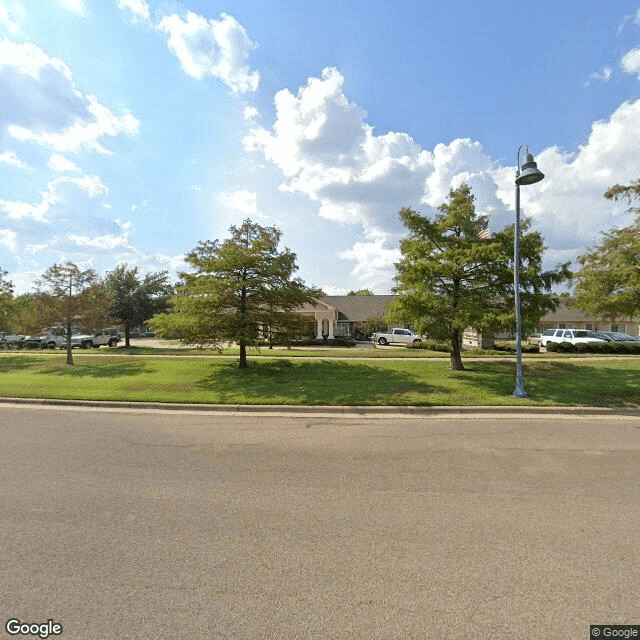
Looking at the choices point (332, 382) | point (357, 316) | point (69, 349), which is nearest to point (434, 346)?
point (332, 382)

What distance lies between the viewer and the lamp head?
27.7 ft

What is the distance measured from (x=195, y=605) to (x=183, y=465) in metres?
2.76

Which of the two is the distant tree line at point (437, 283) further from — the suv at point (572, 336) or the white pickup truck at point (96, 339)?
the white pickup truck at point (96, 339)

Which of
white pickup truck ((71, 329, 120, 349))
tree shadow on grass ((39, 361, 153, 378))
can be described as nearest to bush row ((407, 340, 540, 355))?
tree shadow on grass ((39, 361, 153, 378))

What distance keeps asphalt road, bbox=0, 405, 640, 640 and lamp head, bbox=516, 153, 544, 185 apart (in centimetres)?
650

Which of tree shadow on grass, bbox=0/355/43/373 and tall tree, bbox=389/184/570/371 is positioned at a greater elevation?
tall tree, bbox=389/184/570/371

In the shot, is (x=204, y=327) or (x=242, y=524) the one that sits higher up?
(x=204, y=327)

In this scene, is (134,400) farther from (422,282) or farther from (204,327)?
(422,282)

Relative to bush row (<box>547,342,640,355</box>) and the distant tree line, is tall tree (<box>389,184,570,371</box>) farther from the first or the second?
bush row (<box>547,342,640,355</box>)

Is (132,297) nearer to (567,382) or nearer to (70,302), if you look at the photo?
(70,302)

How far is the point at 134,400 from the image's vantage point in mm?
8992

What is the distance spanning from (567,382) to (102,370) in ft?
58.2

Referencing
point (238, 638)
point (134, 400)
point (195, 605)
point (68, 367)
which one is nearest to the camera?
point (238, 638)

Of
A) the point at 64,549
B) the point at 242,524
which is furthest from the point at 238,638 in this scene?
the point at 64,549
